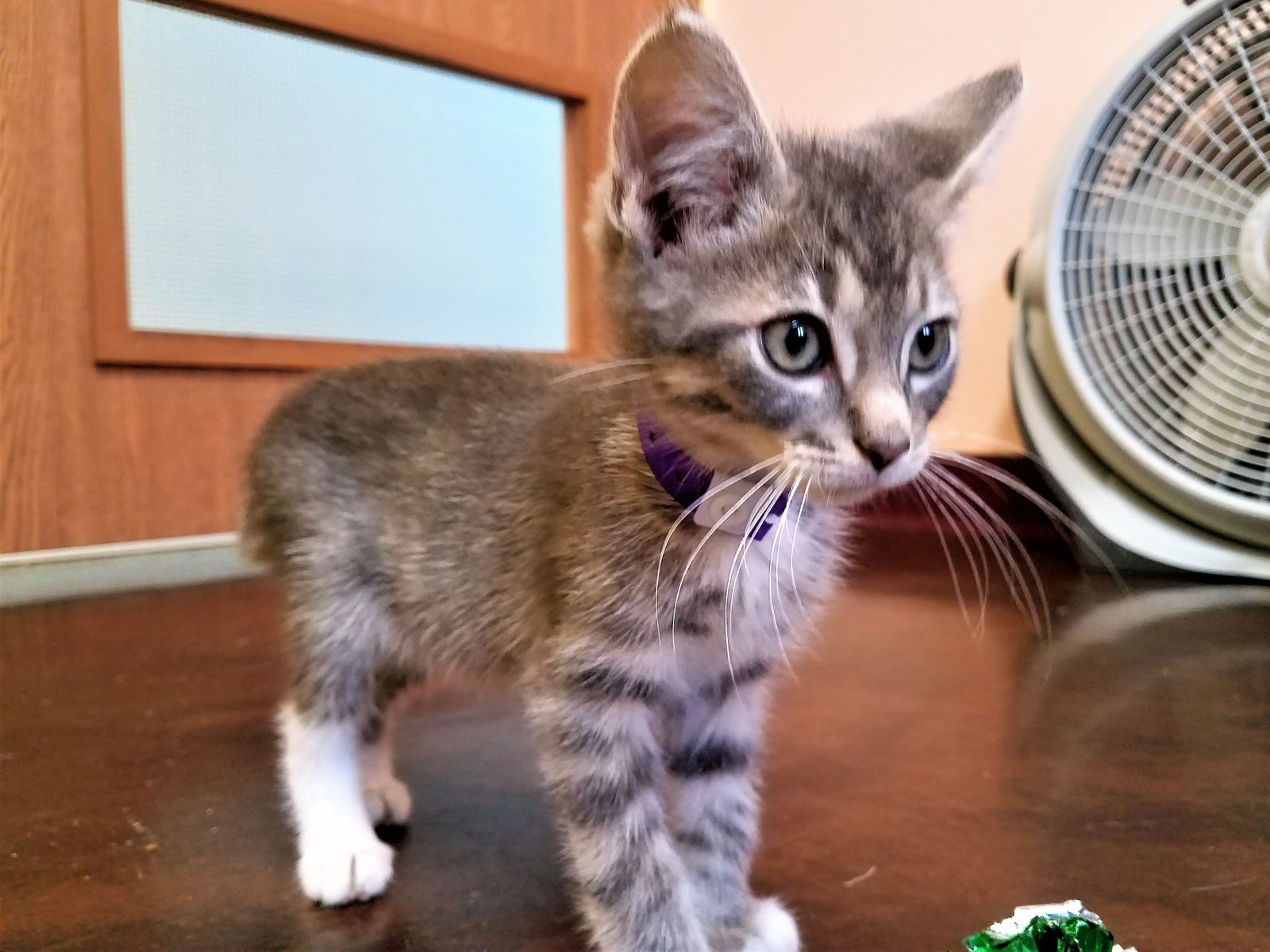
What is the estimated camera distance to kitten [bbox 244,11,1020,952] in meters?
0.64

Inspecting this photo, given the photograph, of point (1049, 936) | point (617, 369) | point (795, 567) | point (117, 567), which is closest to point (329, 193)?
point (117, 567)

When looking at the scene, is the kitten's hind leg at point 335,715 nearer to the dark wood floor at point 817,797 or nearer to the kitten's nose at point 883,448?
the dark wood floor at point 817,797

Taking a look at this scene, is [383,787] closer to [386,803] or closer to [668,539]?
[386,803]

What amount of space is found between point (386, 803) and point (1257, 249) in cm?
154

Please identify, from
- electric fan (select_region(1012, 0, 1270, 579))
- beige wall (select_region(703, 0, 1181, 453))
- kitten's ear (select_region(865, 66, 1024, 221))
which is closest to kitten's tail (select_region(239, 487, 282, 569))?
kitten's ear (select_region(865, 66, 1024, 221))

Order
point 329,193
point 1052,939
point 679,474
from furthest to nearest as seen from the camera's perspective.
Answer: point 329,193 < point 679,474 < point 1052,939

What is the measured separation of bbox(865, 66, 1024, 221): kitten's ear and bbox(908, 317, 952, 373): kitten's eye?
0.09 metres

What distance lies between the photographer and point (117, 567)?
183cm

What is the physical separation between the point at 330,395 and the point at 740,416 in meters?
0.52

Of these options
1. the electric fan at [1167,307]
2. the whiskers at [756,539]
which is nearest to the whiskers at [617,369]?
the whiskers at [756,539]

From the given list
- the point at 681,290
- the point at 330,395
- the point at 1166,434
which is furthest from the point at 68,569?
the point at 1166,434

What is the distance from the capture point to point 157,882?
0.79 metres

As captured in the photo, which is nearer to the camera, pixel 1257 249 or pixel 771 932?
pixel 771 932

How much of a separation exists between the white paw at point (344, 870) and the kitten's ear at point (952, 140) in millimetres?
690
